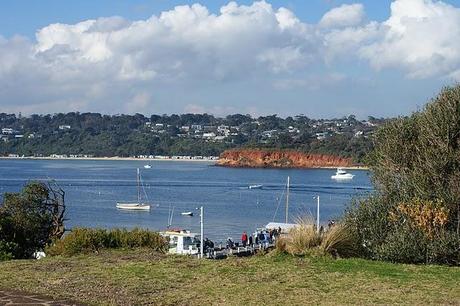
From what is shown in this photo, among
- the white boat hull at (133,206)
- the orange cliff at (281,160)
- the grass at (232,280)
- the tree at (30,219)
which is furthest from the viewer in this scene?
the orange cliff at (281,160)

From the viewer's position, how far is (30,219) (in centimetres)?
2425

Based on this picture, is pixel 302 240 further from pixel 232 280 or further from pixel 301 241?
pixel 232 280

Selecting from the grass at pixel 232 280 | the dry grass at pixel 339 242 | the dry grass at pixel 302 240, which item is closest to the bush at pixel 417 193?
the dry grass at pixel 339 242

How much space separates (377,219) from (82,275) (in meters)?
6.29

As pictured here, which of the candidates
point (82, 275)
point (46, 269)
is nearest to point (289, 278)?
point (82, 275)

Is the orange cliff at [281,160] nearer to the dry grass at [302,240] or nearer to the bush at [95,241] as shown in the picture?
the bush at [95,241]

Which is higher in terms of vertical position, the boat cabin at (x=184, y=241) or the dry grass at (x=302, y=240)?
the dry grass at (x=302, y=240)

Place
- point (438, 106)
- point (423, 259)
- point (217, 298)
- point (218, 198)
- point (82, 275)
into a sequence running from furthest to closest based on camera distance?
point (218, 198) < point (438, 106) < point (423, 259) < point (82, 275) < point (217, 298)

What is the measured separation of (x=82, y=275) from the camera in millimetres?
10336

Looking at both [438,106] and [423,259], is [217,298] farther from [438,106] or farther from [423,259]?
[438,106]

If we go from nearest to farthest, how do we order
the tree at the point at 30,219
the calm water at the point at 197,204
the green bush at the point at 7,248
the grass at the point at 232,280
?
the grass at the point at 232,280 < the green bush at the point at 7,248 < the tree at the point at 30,219 < the calm water at the point at 197,204

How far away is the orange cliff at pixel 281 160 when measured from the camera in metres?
174

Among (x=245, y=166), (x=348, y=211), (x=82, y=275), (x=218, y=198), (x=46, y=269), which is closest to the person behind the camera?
(x=82, y=275)

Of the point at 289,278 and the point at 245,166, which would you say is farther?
the point at 245,166
